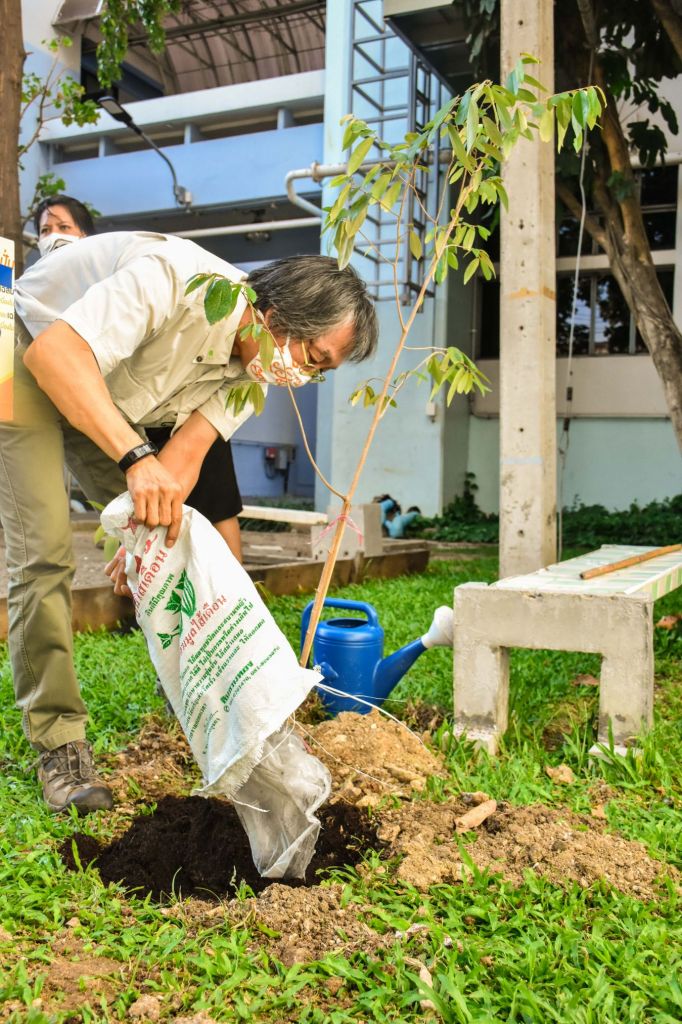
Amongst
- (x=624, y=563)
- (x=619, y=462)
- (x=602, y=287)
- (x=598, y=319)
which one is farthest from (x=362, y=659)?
(x=602, y=287)

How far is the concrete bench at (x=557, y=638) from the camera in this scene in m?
2.41

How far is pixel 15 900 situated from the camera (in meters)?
1.71

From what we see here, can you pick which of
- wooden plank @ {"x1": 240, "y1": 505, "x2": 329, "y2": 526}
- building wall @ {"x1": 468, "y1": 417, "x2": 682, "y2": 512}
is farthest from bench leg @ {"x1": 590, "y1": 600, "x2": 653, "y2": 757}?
building wall @ {"x1": 468, "y1": 417, "x2": 682, "y2": 512}

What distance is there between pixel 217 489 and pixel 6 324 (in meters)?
1.85

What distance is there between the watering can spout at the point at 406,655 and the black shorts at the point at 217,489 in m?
1.00

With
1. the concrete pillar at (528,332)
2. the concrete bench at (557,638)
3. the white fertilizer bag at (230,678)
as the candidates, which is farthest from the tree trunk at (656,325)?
the white fertilizer bag at (230,678)

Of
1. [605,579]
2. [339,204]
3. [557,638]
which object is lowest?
[557,638]

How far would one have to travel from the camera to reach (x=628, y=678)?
242cm

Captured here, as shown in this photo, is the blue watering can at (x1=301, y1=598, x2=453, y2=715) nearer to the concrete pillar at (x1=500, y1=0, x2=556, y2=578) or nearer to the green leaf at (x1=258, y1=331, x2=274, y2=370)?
the concrete pillar at (x1=500, y1=0, x2=556, y2=578)

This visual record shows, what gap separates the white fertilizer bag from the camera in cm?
174

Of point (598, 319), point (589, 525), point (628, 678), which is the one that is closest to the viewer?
point (628, 678)

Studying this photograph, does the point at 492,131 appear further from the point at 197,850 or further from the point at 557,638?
the point at 197,850

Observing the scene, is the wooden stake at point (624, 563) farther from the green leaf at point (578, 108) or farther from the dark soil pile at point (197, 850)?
the green leaf at point (578, 108)

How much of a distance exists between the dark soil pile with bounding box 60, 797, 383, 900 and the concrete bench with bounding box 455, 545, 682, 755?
64cm
